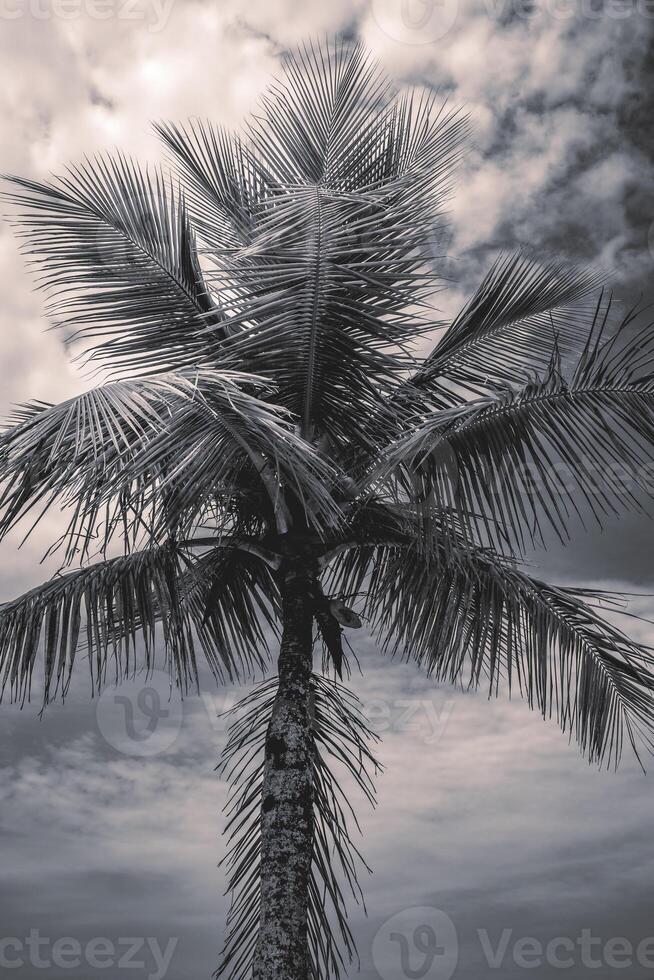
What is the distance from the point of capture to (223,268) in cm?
543

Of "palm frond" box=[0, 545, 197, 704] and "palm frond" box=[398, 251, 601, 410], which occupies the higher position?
"palm frond" box=[398, 251, 601, 410]

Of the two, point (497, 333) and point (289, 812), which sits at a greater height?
point (497, 333)

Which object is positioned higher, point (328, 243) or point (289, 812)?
point (328, 243)

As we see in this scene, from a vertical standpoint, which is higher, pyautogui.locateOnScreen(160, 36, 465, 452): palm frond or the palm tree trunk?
pyautogui.locateOnScreen(160, 36, 465, 452): palm frond

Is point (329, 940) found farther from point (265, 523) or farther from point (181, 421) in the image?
point (181, 421)

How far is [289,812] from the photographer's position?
4.82m

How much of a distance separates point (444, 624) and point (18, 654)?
3.01 metres

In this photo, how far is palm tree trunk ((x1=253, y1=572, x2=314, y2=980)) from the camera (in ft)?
14.9

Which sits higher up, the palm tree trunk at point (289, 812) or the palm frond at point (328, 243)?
the palm frond at point (328, 243)

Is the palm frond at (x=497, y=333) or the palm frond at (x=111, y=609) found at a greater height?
the palm frond at (x=497, y=333)

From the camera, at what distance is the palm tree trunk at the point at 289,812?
179 inches

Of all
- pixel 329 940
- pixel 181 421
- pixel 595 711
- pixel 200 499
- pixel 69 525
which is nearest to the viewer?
pixel 69 525

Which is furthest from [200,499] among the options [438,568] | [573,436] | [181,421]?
[573,436]

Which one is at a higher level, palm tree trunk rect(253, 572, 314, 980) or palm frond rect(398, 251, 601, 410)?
palm frond rect(398, 251, 601, 410)
